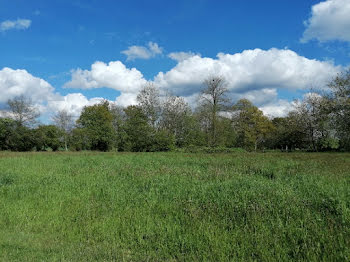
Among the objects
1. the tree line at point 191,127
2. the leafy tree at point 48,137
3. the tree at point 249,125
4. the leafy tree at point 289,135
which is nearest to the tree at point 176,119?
the tree line at point 191,127

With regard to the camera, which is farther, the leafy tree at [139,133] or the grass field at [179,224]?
the leafy tree at [139,133]

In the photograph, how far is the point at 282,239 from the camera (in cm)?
541

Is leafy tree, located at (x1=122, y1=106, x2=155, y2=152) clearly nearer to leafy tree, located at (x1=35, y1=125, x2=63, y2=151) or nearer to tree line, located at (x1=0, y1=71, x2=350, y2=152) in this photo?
tree line, located at (x1=0, y1=71, x2=350, y2=152)

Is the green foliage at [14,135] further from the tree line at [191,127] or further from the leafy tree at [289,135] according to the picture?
the leafy tree at [289,135]

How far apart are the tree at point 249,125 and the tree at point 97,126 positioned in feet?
101

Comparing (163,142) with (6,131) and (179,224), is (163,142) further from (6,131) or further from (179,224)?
(179,224)

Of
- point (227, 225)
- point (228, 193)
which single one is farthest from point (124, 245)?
point (228, 193)

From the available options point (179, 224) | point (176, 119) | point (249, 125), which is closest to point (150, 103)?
point (176, 119)

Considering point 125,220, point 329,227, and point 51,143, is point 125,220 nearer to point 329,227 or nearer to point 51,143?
point 329,227


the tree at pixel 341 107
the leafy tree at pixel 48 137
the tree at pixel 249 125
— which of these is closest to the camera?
the tree at pixel 341 107

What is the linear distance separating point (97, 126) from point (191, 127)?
26227mm

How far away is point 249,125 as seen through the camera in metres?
64.3

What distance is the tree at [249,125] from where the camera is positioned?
206ft

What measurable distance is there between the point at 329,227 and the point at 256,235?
63.0 inches
